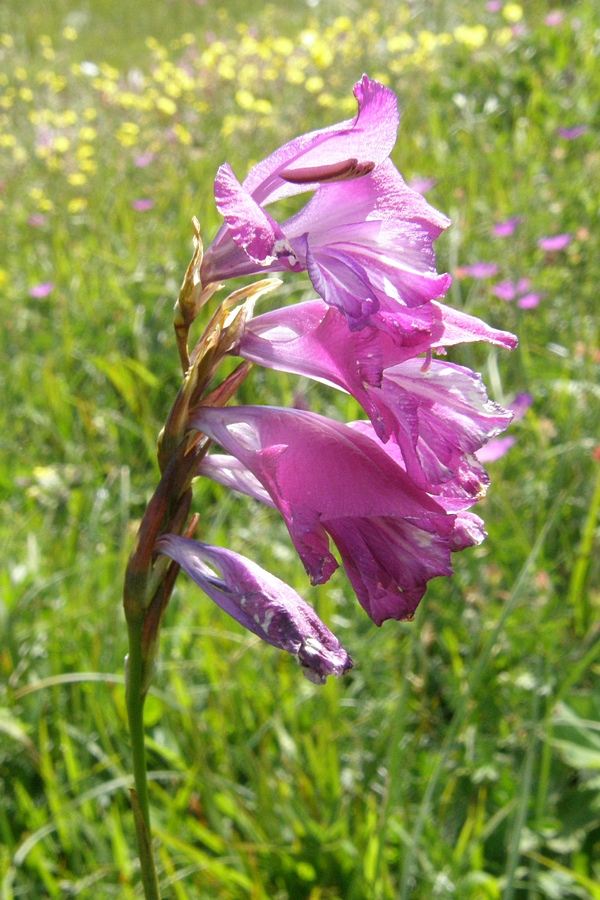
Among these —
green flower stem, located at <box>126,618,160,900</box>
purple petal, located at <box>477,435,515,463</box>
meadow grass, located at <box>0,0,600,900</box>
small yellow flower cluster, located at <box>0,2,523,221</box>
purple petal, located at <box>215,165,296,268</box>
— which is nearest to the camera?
purple petal, located at <box>215,165,296,268</box>

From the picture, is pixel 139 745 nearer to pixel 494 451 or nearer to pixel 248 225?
pixel 248 225

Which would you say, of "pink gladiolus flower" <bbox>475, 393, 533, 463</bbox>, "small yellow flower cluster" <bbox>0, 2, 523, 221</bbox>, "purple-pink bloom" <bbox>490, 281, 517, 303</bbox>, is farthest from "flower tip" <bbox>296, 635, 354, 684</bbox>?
"small yellow flower cluster" <bbox>0, 2, 523, 221</bbox>

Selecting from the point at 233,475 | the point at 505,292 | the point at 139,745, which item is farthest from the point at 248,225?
the point at 505,292

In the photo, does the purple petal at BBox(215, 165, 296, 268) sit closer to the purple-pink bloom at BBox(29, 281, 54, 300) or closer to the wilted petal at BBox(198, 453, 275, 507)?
the wilted petal at BBox(198, 453, 275, 507)

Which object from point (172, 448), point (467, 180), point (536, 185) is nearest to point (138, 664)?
point (172, 448)

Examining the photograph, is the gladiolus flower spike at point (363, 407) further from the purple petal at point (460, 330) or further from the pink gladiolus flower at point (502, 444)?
the pink gladiolus flower at point (502, 444)

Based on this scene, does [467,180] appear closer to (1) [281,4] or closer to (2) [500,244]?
(2) [500,244]
